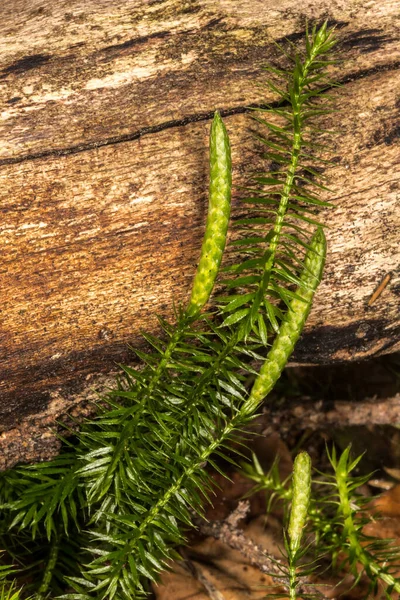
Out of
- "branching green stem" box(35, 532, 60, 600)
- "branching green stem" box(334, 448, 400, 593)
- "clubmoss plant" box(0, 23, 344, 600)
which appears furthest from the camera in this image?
"branching green stem" box(35, 532, 60, 600)

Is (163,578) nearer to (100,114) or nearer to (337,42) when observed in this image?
(100,114)

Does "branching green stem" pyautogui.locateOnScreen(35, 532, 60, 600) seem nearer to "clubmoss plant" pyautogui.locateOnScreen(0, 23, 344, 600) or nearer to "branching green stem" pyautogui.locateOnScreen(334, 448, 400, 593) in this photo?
"clubmoss plant" pyautogui.locateOnScreen(0, 23, 344, 600)

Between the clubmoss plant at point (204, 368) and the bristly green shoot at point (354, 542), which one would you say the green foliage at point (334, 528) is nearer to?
the bristly green shoot at point (354, 542)

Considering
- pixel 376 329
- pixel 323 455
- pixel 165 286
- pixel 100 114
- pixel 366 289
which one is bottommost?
pixel 323 455

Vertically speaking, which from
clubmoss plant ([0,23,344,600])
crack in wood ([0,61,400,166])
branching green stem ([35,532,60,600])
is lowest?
branching green stem ([35,532,60,600])

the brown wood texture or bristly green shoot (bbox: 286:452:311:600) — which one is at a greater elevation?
the brown wood texture

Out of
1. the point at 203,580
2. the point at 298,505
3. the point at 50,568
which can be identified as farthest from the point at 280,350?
the point at 50,568

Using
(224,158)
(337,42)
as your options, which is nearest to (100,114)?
(224,158)

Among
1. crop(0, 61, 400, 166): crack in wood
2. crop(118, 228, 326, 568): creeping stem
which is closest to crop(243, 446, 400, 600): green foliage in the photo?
crop(118, 228, 326, 568): creeping stem
